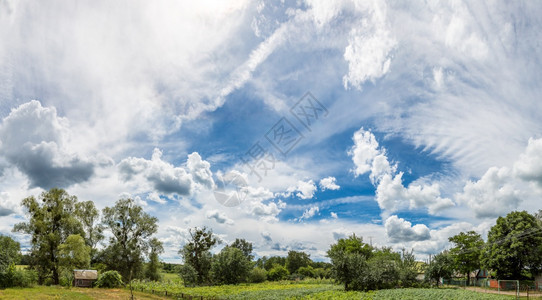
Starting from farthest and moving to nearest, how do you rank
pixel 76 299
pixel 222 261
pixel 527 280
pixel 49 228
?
pixel 222 261
pixel 49 228
pixel 527 280
pixel 76 299

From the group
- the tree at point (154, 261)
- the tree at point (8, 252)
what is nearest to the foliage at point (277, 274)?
the tree at point (154, 261)

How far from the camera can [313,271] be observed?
9356 centimetres

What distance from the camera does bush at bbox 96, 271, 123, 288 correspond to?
4475 cm

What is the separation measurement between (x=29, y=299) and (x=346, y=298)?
2691 cm

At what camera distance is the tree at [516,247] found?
1549 inches

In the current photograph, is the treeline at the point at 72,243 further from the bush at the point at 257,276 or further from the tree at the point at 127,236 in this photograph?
the bush at the point at 257,276

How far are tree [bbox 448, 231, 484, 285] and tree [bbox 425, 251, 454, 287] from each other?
3.13m

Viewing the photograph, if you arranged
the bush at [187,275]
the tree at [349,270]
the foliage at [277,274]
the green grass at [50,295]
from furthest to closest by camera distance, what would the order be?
the foliage at [277,274] < the bush at [187,275] < the tree at [349,270] < the green grass at [50,295]

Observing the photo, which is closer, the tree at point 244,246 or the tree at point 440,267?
the tree at point 440,267

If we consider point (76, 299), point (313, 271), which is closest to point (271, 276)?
point (313, 271)

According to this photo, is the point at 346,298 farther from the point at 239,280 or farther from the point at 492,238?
the point at 239,280

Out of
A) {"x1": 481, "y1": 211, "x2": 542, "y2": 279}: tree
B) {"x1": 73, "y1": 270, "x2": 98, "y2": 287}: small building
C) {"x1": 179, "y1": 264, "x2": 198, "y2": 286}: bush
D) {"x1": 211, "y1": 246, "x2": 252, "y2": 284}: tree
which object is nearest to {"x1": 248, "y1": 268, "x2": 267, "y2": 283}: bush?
{"x1": 211, "y1": 246, "x2": 252, "y2": 284}: tree

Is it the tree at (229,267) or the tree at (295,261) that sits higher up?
the tree at (229,267)

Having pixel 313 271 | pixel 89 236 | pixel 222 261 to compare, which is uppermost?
pixel 89 236
